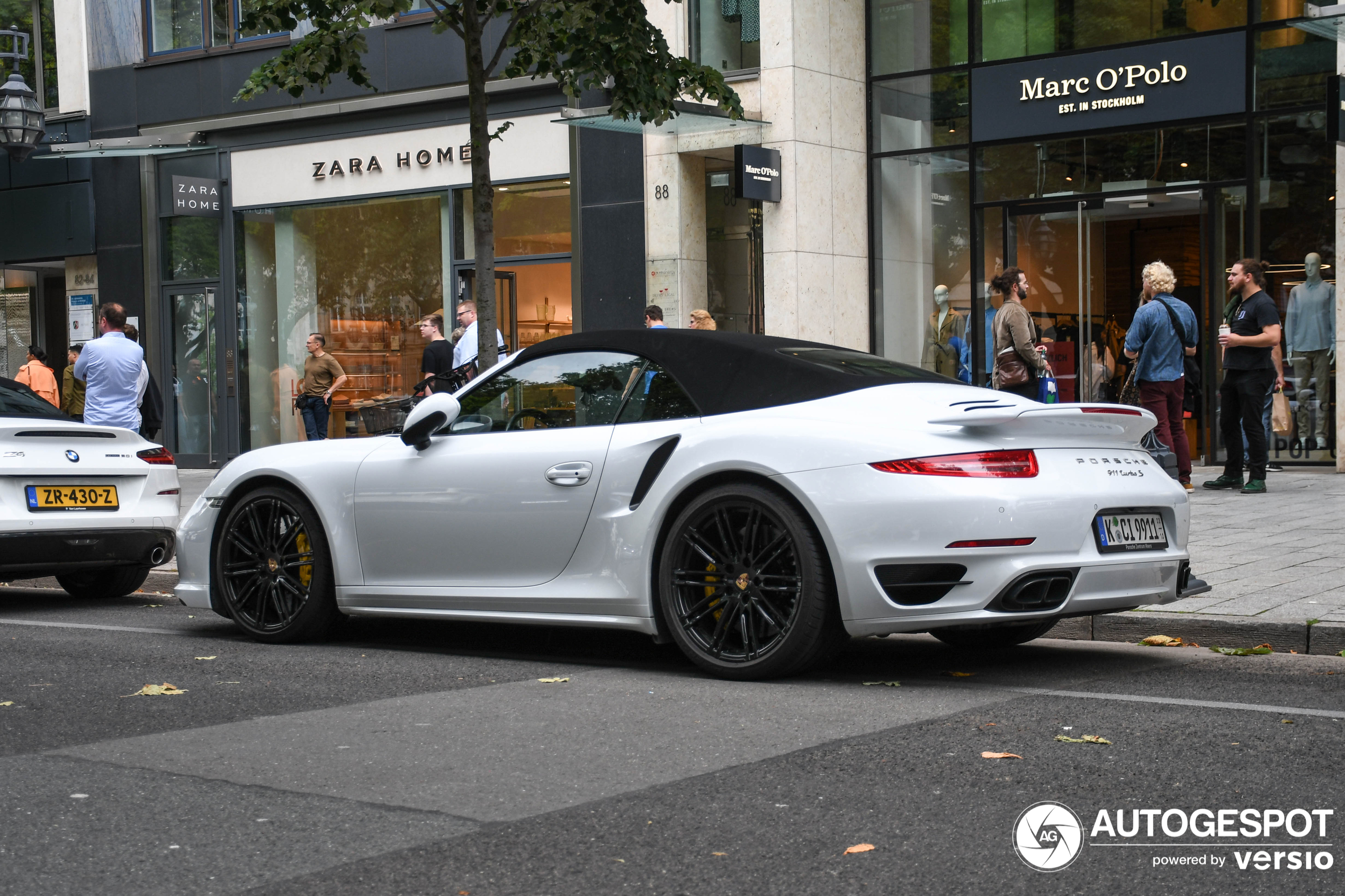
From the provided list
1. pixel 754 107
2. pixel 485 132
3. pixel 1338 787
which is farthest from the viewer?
pixel 754 107

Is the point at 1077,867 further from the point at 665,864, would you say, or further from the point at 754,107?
the point at 754,107

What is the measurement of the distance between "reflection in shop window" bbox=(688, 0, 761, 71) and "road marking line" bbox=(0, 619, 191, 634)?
11183 mm

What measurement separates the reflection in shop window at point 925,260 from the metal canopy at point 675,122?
6.19 ft

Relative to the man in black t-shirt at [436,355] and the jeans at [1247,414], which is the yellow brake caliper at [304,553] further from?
the man in black t-shirt at [436,355]

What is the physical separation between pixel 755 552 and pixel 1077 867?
239 centimetres

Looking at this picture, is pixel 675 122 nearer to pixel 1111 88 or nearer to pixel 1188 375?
pixel 1111 88

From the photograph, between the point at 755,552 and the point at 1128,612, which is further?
the point at 1128,612

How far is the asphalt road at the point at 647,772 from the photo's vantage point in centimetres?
342

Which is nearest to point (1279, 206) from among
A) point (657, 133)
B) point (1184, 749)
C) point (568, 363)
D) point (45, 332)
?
point (657, 133)

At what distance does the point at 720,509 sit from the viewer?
226 inches

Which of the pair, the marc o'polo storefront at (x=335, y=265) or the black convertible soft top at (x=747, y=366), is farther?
the marc o'polo storefront at (x=335, y=265)

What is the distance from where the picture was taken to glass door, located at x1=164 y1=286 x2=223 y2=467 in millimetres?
21766

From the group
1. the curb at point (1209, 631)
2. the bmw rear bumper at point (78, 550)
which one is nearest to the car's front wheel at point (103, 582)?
the bmw rear bumper at point (78, 550)

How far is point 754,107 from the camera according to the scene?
17.2 m
